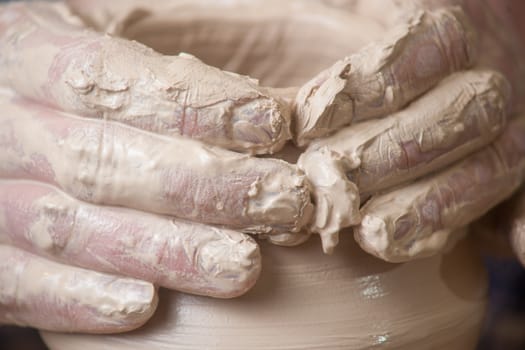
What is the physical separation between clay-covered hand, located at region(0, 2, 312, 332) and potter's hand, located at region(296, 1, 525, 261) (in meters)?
0.05

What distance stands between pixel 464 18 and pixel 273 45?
0.42 meters

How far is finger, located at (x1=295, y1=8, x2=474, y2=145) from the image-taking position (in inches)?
37.4

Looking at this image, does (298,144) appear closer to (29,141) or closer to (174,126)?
(174,126)

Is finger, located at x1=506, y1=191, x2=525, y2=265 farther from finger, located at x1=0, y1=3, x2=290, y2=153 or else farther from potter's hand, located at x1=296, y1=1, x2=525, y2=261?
finger, located at x1=0, y1=3, x2=290, y2=153

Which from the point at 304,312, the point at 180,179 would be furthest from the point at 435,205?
the point at 180,179

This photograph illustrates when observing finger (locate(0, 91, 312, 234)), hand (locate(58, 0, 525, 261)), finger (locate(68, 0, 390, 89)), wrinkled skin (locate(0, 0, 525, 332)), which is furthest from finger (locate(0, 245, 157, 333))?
finger (locate(68, 0, 390, 89))

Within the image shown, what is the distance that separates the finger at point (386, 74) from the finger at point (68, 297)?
29 centimetres

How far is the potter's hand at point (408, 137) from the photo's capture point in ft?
3.10

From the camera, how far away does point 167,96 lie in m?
0.91

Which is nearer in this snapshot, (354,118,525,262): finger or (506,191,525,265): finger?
(354,118,525,262): finger

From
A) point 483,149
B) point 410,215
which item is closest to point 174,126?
point 410,215

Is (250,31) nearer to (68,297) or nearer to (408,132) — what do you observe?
(408,132)

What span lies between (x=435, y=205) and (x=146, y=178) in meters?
0.38

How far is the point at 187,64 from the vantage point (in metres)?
0.93
